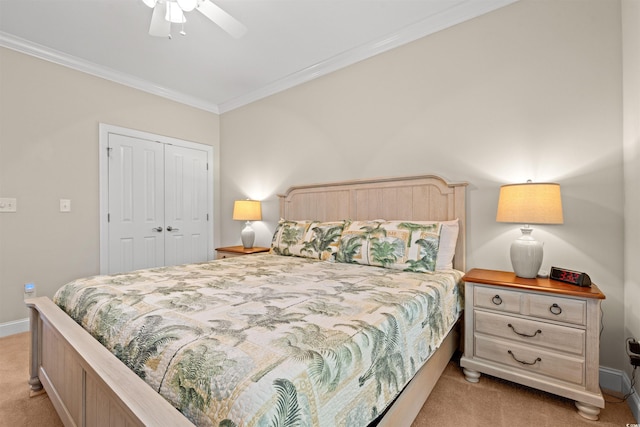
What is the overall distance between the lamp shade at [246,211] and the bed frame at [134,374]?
38 centimetres

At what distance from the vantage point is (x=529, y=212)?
1.75 m

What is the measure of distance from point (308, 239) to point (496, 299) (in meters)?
1.52

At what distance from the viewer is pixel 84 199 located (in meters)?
3.09

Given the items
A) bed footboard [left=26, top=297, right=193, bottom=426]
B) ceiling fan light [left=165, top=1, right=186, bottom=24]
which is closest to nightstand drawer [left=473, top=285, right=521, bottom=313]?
bed footboard [left=26, top=297, right=193, bottom=426]

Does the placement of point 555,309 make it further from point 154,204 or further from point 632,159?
point 154,204

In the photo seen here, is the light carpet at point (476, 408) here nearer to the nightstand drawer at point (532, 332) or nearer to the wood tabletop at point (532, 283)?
the nightstand drawer at point (532, 332)

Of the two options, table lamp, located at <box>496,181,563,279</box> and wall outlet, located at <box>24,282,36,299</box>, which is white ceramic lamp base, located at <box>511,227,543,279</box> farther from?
wall outlet, located at <box>24,282,36,299</box>

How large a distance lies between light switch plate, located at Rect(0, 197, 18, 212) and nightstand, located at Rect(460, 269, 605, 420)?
388cm

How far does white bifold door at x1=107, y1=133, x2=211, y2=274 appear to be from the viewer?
10.9 ft

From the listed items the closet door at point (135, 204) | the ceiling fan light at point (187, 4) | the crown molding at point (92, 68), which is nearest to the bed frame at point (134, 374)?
the closet door at point (135, 204)

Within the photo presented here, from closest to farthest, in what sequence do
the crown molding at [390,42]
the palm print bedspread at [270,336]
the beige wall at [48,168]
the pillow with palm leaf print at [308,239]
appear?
the palm print bedspread at [270,336], the crown molding at [390,42], the pillow with palm leaf print at [308,239], the beige wall at [48,168]

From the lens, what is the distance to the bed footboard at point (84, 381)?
0.79m

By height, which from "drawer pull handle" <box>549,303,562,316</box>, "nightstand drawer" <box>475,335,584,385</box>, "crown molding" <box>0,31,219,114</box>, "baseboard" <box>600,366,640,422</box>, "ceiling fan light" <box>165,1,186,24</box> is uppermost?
"crown molding" <box>0,31,219,114</box>

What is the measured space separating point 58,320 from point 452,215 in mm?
2557
